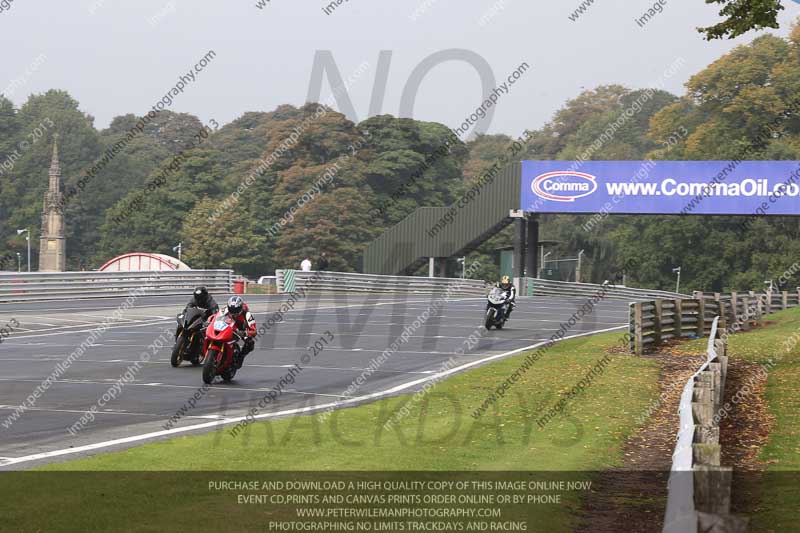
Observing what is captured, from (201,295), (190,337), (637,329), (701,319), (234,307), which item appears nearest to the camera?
(234,307)

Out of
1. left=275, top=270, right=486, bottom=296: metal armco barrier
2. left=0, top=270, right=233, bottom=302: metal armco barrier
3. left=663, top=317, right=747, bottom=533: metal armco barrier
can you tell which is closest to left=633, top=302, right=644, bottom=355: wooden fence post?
left=663, top=317, right=747, bottom=533: metal armco barrier

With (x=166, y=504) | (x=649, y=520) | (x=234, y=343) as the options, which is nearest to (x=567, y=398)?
(x=234, y=343)

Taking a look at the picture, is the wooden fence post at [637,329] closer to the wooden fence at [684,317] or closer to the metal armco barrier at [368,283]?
the wooden fence at [684,317]

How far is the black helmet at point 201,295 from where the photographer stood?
1991 cm

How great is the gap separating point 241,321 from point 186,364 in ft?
11.0

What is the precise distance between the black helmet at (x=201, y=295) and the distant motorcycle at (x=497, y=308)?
41.7 feet

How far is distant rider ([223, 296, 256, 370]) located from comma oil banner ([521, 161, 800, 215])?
38.8 meters

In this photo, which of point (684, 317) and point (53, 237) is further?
point (53, 237)

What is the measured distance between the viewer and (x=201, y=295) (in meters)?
20.0

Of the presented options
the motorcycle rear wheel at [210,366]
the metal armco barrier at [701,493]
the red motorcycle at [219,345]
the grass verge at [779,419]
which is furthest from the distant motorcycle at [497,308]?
the metal armco barrier at [701,493]

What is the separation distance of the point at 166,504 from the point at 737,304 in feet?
101

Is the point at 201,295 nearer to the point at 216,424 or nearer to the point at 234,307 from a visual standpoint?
the point at 234,307

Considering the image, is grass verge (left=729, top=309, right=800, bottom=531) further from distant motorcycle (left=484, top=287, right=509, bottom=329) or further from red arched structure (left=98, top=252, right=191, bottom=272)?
red arched structure (left=98, top=252, right=191, bottom=272)

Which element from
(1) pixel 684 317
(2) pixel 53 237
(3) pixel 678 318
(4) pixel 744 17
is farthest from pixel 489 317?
(2) pixel 53 237
